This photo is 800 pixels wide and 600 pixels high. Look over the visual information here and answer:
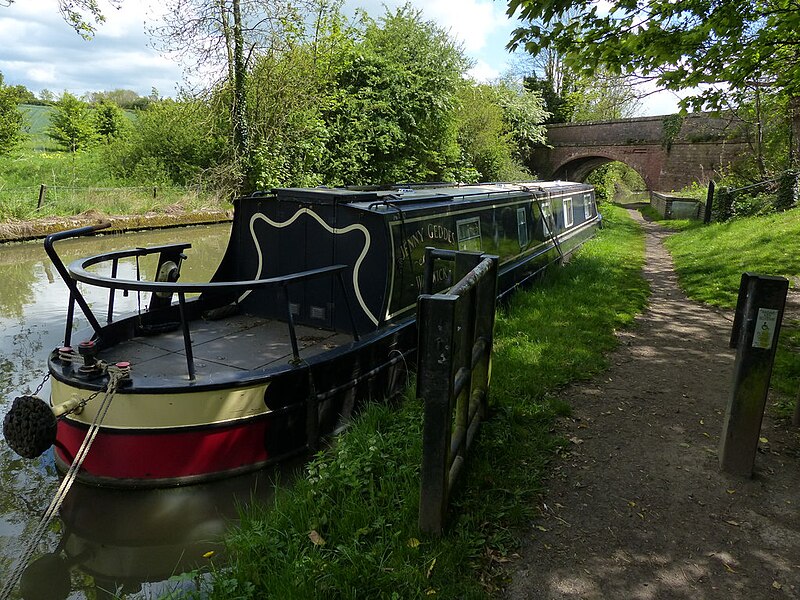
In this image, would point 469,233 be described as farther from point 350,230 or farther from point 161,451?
point 161,451

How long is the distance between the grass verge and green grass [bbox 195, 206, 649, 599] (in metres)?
1.56

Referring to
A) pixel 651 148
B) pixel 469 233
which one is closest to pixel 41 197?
pixel 469 233

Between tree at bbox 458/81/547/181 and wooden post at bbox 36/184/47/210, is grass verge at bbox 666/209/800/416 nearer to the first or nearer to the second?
tree at bbox 458/81/547/181

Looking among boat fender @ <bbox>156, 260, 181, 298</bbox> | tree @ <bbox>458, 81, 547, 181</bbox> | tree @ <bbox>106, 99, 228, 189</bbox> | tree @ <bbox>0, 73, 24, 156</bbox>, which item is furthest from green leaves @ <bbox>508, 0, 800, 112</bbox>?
tree @ <bbox>0, 73, 24, 156</bbox>

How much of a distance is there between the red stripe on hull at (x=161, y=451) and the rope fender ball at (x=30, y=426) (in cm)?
28

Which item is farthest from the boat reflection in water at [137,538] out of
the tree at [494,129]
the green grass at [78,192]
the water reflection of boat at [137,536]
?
the tree at [494,129]

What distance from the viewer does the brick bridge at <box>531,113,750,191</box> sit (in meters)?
25.3

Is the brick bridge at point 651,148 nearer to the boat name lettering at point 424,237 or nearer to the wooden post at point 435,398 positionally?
the boat name lettering at point 424,237

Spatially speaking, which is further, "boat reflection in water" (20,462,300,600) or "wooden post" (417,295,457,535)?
"boat reflection in water" (20,462,300,600)

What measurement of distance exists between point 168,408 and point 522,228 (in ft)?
18.5

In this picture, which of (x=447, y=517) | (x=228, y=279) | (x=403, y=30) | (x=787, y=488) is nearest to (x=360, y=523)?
(x=447, y=517)

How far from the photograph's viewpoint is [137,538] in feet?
11.1

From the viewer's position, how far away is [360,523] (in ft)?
8.63

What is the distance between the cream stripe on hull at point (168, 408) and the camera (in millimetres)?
3596
